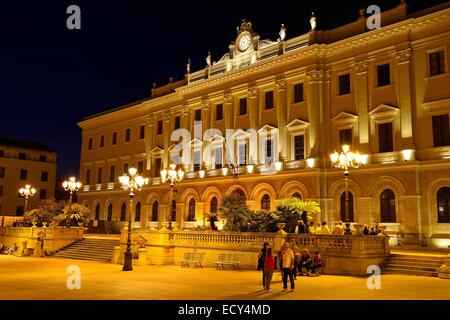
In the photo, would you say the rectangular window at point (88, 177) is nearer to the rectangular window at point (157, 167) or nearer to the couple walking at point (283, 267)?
the rectangular window at point (157, 167)

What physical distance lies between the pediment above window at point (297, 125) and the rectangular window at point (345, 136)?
2.56m

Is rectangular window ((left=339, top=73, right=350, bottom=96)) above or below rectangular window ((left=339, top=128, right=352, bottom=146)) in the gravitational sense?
above

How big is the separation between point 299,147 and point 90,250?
1604 cm

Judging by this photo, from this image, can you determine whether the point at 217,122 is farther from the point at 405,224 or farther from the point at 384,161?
the point at 405,224

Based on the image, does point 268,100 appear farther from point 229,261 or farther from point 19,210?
point 19,210

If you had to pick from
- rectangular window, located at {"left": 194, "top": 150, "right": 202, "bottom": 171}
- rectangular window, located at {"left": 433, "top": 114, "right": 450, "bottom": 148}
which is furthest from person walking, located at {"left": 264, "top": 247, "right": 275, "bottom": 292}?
rectangular window, located at {"left": 194, "top": 150, "right": 202, "bottom": 171}

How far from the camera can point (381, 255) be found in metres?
19.3

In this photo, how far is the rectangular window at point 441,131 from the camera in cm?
2554

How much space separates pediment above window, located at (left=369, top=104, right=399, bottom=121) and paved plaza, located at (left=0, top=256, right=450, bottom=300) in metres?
13.4

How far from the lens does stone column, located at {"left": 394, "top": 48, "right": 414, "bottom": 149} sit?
2677 cm

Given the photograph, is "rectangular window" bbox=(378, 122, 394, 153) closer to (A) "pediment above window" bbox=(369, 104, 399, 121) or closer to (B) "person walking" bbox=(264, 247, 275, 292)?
(A) "pediment above window" bbox=(369, 104, 399, 121)

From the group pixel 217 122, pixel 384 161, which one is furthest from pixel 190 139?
pixel 384 161
